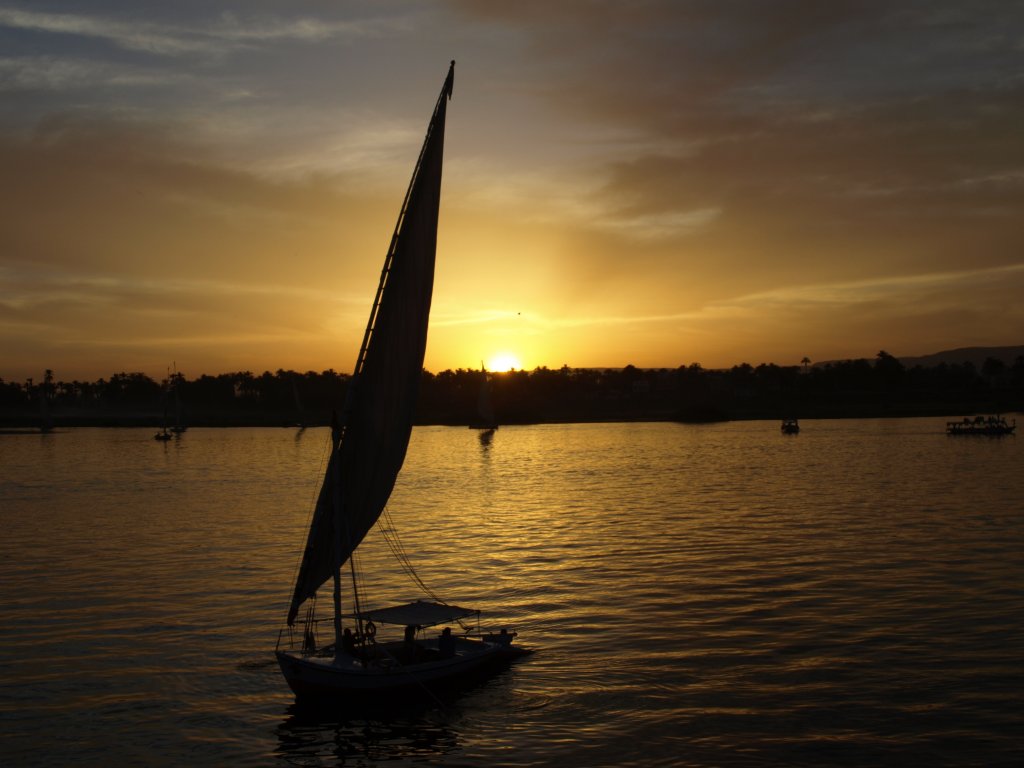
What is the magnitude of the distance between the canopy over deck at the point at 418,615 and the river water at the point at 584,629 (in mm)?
2595

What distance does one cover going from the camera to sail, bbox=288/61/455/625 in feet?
90.9

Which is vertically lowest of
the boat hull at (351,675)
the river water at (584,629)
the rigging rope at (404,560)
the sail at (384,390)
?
the river water at (584,629)

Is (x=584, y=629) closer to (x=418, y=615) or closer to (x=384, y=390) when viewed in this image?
(x=418, y=615)

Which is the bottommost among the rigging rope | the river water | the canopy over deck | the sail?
the river water

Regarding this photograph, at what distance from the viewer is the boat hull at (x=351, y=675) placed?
2731 centimetres

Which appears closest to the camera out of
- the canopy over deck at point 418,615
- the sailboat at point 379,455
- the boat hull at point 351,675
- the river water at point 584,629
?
the river water at point 584,629

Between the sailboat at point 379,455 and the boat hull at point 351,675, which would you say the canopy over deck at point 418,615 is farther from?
the boat hull at point 351,675

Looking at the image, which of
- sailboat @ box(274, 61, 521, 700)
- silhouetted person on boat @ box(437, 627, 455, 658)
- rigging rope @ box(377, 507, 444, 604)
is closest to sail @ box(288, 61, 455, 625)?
sailboat @ box(274, 61, 521, 700)

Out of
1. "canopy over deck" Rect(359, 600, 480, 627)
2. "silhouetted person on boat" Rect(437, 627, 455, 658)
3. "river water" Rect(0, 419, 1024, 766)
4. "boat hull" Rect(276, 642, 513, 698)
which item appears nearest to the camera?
"river water" Rect(0, 419, 1024, 766)

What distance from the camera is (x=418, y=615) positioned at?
29.6 metres

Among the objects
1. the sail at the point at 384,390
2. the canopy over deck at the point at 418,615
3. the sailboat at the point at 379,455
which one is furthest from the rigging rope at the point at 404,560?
the sail at the point at 384,390

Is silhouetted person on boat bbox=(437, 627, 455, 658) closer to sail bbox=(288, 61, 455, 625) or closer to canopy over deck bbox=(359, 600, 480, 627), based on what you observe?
canopy over deck bbox=(359, 600, 480, 627)

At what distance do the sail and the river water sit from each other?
5659mm

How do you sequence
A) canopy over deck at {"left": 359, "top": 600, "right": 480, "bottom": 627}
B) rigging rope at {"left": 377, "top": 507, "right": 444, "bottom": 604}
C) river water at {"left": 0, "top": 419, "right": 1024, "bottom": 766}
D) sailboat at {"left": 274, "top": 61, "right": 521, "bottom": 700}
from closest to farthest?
river water at {"left": 0, "top": 419, "right": 1024, "bottom": 766} → sailboat at {"left": 274, "top": 61, "right": 521, "bottom": 700} → canopy over deck at {"left": 359, "top": 600, "right": 480, "bottom": 627} → rigging rope at {"left": 377, "top": 507, "right": 444, "bottom": 604}
